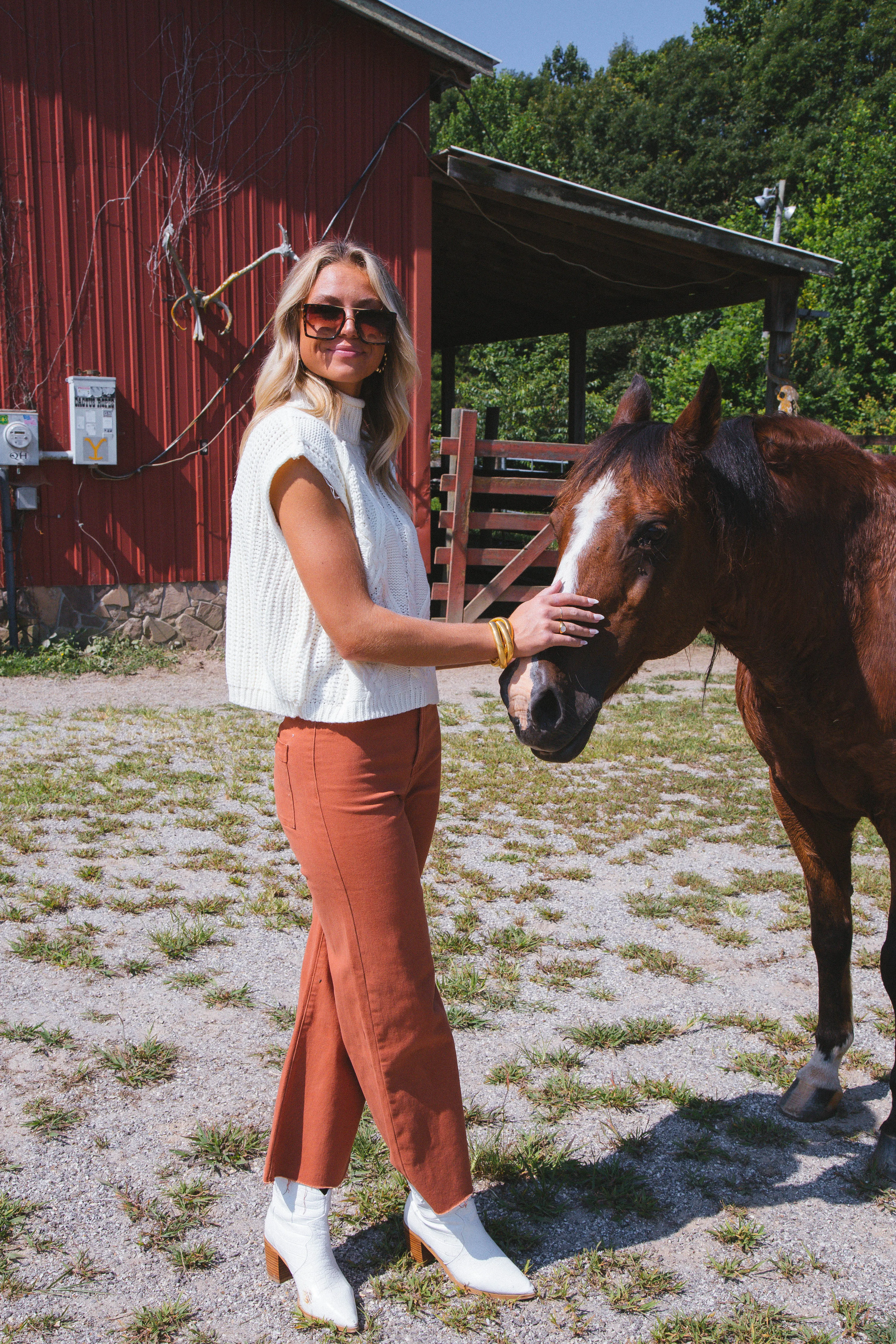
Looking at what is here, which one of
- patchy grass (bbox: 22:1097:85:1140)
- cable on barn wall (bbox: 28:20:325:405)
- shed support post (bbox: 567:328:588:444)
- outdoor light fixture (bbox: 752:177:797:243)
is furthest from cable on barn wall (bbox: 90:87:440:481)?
outdoor light fixture (bbox: 752:177:797:243)

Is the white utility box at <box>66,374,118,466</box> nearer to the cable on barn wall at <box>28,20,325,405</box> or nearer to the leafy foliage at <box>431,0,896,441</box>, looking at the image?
the cable on barn wall at <box>28,20,325,405</box>

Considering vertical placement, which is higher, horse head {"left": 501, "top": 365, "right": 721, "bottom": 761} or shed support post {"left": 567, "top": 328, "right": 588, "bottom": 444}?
shed support post {"left": 567, "top": 328, "right": 588, "bottom": 444}

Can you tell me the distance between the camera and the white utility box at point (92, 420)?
27.8ft

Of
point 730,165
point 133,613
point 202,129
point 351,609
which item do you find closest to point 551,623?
point 351,609

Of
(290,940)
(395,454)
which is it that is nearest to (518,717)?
(395,454)

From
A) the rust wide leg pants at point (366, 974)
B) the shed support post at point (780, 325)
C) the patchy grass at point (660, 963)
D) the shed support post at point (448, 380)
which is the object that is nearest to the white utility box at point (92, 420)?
the shed support post at point (780, 325)

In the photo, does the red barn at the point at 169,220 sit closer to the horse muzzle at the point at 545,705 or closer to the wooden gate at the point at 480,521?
the wooden gate at the point at 480,521

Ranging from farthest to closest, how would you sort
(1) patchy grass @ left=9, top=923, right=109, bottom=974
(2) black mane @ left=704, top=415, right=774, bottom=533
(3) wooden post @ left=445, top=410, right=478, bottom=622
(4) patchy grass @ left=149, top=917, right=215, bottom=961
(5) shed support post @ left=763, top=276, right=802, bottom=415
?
(5) shed support post @ left=763, top=276, right=802, bottom=415, (3) wooden post @ left=445, top=410, right=478, bottom=622, (4) patchy grass @ left=149, top=917, right=215, bottom=961, (1) patchy grass @ left=9, top=923, right=109, bottom=974, (2) black mane @ left=704, top=415, right=774, bottom=533

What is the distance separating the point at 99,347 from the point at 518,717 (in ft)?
26.6

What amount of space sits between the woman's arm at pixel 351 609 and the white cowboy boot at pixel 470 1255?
1071 millimetres

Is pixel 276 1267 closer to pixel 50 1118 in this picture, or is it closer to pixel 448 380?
pixel 50 1118

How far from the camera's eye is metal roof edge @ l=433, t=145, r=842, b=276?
8852mm

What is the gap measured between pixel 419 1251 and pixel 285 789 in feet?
3.35

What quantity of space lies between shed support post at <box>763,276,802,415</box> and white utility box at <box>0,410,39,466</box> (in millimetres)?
7316
